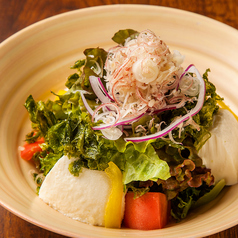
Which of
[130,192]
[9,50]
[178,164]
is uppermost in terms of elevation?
[9,50]

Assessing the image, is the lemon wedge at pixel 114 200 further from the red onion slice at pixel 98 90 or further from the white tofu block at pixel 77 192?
the red onion slice at pixel 98 90

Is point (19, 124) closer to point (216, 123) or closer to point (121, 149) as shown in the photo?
point (121, 149)

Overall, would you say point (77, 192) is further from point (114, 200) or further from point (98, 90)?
point (98, 90)

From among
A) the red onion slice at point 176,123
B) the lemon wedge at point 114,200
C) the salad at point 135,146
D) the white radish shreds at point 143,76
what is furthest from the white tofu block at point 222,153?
the lemon wedge at point 114,200

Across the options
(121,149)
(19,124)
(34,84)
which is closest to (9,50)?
(34,84)

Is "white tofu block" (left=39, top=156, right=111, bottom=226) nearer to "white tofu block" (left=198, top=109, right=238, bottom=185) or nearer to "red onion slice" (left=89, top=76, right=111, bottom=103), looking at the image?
"red onion slice" (left=89, top=76, right=111, bottom=103)

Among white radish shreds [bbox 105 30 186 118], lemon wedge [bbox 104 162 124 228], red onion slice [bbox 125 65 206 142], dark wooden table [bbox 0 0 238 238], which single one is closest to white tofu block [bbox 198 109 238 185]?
red onion slice [bbox 125 65 206 142]

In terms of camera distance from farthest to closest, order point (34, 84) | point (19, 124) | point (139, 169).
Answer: point (34, 84) < point (19, 124) < point (139, 169)

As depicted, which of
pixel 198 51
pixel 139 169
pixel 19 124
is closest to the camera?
pixel 139 169
